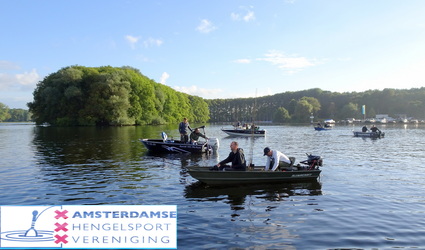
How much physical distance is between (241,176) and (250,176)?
45cm

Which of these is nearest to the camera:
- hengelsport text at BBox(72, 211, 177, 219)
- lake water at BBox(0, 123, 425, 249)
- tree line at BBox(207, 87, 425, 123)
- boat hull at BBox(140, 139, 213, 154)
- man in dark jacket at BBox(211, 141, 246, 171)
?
hengelsport text at BBox(72, 211, 177, 219)

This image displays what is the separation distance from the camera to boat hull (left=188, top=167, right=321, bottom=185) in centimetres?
1455

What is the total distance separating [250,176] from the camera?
48.6 feet

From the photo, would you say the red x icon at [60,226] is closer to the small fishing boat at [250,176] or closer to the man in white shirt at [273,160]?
the small fishing boat at [250,176]

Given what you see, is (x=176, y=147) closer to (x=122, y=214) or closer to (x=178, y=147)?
(x=178, y=147)

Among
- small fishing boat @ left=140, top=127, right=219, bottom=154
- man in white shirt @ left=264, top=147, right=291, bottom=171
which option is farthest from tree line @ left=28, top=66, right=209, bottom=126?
man in white shirt @ left=264, top=147, right=291, bottom=171

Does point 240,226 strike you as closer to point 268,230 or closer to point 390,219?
point 268,230

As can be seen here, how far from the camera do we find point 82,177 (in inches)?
655

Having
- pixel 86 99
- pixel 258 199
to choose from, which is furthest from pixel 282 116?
pixel 258 199

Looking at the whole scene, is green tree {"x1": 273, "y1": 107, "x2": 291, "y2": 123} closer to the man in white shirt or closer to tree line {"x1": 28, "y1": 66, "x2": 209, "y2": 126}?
tree line {"x1": 28, "y1": 66, "x2": 209, "y2": 126}

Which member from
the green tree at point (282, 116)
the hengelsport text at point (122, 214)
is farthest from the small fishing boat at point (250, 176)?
the green tree at point (282, 116)

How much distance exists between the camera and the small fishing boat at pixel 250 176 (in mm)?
14562

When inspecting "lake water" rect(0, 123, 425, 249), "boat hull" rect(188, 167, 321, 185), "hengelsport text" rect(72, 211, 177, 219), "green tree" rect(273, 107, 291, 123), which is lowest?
"lake water" rect(0, 123, 425, 249)

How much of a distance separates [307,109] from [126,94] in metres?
109
